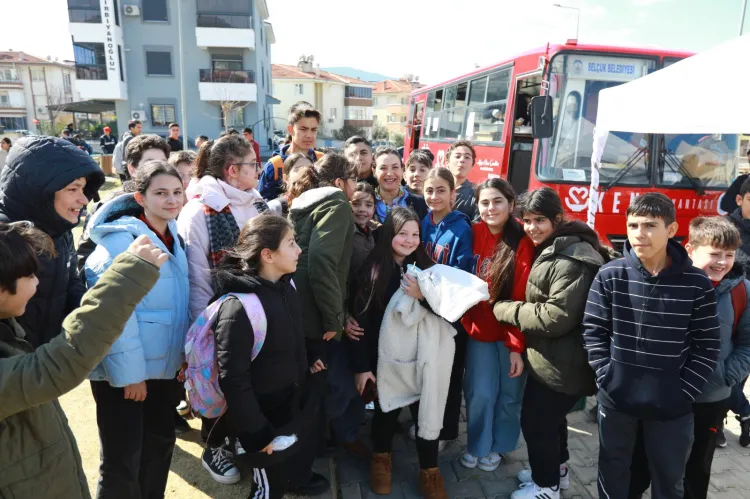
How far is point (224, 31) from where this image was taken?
95.2ft

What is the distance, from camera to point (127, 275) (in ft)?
5.16

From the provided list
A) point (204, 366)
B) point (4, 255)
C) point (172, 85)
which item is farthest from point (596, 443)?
point (172, 85)

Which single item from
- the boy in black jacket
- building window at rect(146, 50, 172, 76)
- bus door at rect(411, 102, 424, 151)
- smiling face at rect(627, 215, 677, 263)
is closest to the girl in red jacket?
the boy in black jacket

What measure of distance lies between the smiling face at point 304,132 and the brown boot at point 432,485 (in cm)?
291

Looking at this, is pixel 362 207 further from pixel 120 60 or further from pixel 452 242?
pixel 120 60

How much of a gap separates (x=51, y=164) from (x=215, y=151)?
986 mm

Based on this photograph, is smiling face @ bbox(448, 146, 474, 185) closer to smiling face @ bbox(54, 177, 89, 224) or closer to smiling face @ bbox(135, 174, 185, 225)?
smiling face @ bbox(135, 174, 185, 225)

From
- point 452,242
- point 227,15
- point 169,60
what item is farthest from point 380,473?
point 169,60

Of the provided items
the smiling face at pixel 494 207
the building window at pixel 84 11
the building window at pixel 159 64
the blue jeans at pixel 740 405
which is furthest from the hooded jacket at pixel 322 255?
the building window at pixel 84 11

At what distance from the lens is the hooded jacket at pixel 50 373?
148cm

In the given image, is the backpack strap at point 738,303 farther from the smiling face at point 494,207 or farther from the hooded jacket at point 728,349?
the smiling face at point 494,207

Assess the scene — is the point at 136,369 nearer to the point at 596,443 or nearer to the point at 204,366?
the point at 204,366

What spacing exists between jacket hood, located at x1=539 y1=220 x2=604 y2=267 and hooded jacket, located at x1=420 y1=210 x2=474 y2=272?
1.83ft

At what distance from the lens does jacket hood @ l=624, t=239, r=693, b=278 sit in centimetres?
230
